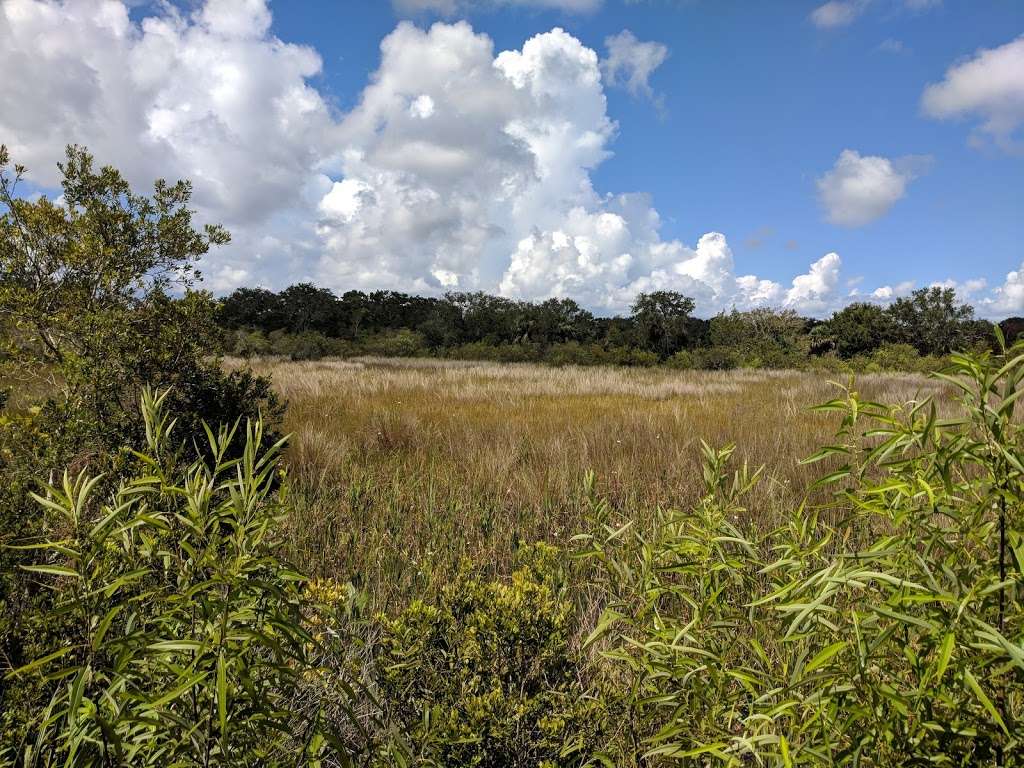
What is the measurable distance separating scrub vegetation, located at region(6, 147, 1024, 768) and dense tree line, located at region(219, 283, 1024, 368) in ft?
65.1

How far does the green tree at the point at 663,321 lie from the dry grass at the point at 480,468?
35738mm

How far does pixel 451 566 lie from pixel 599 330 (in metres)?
52.9

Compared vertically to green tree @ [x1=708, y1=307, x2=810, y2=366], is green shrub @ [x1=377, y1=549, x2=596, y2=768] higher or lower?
lower

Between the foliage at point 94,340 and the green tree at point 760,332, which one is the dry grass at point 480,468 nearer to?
the foliage at point 94,340

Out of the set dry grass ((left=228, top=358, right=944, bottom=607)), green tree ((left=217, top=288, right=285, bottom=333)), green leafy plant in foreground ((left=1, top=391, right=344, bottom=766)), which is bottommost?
dry grass ((left=228, top=358, right=944, bottom=607))

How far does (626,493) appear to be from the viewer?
4.31 metres

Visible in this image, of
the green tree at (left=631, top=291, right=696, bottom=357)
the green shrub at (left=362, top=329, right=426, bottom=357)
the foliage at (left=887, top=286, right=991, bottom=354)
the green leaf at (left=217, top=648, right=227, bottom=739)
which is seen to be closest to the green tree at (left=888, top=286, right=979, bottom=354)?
the foliage at (left=887, top=286, right=991, bottom=354)

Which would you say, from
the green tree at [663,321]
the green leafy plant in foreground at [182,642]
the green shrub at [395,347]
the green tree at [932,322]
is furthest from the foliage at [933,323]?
the green leafy plant in foreground at [182,642]

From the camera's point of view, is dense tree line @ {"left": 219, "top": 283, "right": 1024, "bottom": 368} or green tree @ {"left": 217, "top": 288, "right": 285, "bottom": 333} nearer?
dense tree line @ {"left": 219, "top": 283, "right": 1024, "bottom": 368}

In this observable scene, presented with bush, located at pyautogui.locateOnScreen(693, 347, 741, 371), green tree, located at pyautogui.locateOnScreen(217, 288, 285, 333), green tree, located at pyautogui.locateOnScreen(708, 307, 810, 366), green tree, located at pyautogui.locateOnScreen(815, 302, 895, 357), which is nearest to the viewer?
bush, located at pyautogui.locateOnScreen(693, 347, 741, 371)

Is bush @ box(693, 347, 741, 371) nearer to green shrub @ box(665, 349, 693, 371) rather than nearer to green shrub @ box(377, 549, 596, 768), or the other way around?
green shrub @ box(665, 349, 693, 371)

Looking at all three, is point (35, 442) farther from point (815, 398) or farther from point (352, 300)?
point (352, 300)

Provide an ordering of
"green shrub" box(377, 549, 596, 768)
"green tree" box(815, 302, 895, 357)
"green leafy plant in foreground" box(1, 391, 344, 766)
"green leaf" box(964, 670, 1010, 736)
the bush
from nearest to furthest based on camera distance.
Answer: "green leaf" box(964, 670, 1010, 736) → "green leafy plant in foreground" box(1, 391, 344, 766) → "green shrub" box(377, 549, 596, 768) → the bush → "green tree" box(815, 302, 895, 357)

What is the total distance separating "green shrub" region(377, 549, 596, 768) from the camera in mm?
1579
